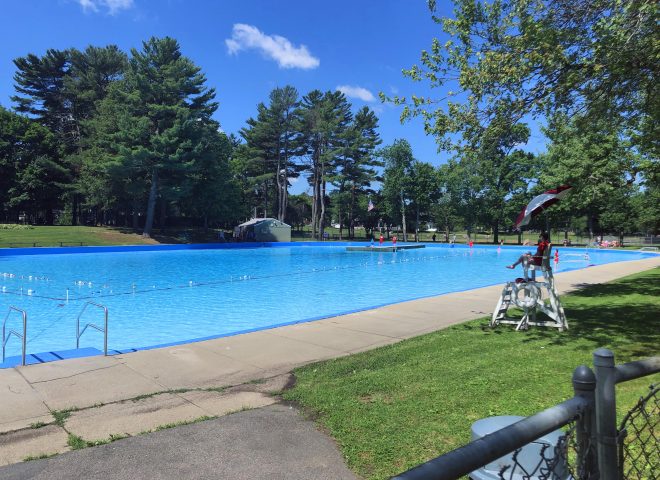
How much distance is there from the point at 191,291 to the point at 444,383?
13.6m

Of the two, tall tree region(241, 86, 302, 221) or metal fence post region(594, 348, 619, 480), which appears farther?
tall tree region(241, 86, 302, 221)

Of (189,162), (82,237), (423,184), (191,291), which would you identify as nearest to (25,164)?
(82,237)

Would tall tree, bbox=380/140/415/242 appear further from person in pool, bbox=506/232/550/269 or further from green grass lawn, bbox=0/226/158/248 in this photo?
person in pool, bbox=506/232/550/269

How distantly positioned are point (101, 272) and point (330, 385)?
2093 cm

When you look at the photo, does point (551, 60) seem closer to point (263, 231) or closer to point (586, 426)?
point (586, 426)

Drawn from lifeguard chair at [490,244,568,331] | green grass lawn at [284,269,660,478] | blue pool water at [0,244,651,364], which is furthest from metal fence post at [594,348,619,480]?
blue pool water at [0,244,651,364]

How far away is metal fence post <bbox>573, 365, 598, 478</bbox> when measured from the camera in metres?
1.81

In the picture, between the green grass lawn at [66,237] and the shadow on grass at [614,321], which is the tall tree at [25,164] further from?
the shadow on grass at [614,321]

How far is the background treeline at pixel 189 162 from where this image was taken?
43.1 metres

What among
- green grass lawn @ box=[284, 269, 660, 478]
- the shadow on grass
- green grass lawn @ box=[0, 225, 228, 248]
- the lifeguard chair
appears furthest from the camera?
green grass lawn @ box=[0, 225, 228, 248]

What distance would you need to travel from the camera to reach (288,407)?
16.9 ft

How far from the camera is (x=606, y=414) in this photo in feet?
5.91

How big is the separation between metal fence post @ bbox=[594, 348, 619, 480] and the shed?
49.3 m

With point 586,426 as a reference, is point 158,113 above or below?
above
